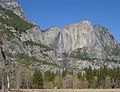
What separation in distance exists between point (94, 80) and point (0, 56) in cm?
18165

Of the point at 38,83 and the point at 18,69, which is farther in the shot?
the point at 38,83

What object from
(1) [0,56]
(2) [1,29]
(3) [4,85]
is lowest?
(3) [4,85]

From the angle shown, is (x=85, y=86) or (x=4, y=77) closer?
(x=4, y=77)

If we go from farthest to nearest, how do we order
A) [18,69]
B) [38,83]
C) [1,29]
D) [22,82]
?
[22,82] → [38,83] → [18,69] → [1,29]

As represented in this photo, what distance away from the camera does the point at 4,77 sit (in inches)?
685

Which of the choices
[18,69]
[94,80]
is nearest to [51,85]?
[94,80]

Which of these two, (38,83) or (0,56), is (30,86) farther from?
Answer: (0,56)

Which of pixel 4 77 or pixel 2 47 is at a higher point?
pixel 2 47

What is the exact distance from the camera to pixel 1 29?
56.3 feet

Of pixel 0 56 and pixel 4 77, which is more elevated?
pixel 0 56

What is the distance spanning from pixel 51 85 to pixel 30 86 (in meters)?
14.1

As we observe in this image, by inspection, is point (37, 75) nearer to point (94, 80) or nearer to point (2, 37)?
point (94, 80)

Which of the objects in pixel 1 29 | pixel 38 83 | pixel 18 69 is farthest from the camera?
pixel 38 83

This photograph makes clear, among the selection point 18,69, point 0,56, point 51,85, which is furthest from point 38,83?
point 0,56
